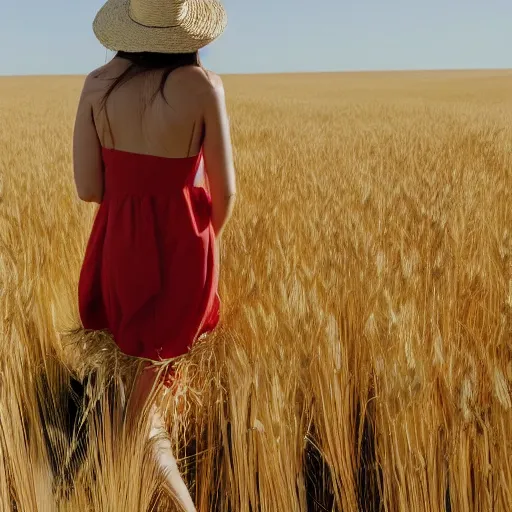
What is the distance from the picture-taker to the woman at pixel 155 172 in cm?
129

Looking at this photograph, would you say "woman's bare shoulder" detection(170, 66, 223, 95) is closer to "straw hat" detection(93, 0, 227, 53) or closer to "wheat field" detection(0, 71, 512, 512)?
"straw hat" detection(93, 0, 227, 53)

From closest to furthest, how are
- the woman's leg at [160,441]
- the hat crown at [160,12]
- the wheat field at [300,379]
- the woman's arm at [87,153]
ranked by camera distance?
1. the wheat field at [300,379]
2. the woman's leg at [160,441]
3. the hat crown at [160,12]
4. the woman's arm at [87,153]

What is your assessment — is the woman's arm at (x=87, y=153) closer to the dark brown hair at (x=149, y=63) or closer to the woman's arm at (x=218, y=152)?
the dark brown hair at (x=149, y=63)

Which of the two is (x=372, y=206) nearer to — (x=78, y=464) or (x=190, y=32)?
(x=190, y=32)

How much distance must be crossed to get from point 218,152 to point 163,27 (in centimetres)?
28

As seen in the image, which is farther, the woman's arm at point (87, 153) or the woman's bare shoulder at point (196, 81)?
the woman's arm at point (87, 153)

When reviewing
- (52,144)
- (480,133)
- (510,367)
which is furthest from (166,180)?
(480,133)

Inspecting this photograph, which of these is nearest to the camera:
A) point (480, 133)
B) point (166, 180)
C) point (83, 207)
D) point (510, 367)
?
point (510, 367)

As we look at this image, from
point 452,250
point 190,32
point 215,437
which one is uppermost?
point 190,32

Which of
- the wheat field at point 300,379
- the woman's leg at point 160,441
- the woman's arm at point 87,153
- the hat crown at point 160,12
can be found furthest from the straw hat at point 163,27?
the woman's leg at point 160,441

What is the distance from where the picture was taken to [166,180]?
1.41m

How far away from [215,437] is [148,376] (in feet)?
0.72

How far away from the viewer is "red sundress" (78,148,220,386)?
1411mm

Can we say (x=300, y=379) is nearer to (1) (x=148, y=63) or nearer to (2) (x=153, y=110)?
(2) (x=153, y=110)
